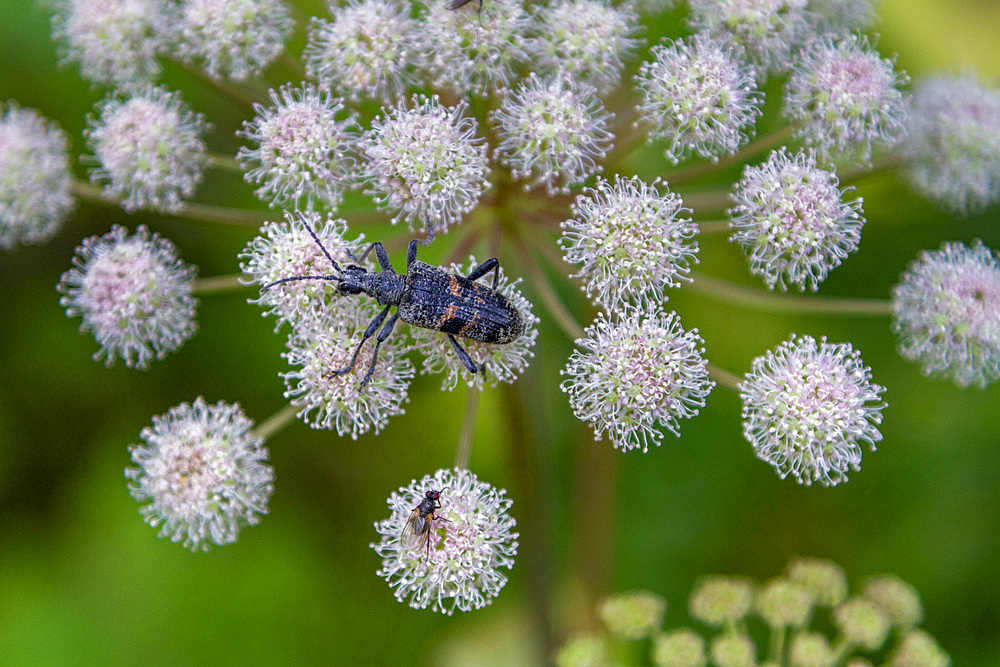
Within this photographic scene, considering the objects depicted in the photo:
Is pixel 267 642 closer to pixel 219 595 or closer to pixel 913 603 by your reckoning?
pixel 219 595

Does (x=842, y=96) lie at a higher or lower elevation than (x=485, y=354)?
higher

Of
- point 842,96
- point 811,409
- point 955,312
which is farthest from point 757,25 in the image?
point 811,409

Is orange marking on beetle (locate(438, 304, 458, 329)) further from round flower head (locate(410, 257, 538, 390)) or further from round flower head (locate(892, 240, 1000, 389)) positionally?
round flower head (locate(892, 240, 1000, 389))

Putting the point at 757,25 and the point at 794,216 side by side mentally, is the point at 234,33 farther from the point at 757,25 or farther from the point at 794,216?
the point at 794,216

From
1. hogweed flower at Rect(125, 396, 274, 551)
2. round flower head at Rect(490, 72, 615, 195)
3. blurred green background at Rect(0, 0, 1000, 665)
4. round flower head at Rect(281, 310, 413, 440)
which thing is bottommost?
blurred green background at Rect(0, 0, 1000, 665)

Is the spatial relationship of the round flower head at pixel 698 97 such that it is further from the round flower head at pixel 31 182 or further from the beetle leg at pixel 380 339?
the round flower head at pixel 31 182

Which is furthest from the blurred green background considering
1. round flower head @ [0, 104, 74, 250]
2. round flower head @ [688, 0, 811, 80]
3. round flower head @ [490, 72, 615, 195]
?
round flower head @ [688, 0, 811, 80]
